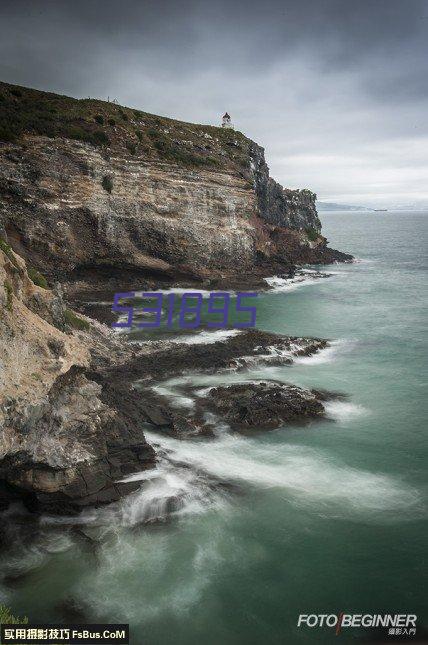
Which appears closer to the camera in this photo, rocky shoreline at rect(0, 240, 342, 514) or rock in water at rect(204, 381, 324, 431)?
rocky shoreline at rect(0, 240, 342, 514)

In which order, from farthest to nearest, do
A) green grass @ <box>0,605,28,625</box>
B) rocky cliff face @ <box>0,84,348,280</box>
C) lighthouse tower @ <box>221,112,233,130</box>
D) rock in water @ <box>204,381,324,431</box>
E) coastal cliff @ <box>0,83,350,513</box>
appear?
lighthouse tower @ <box>221,112,233,130</box> < rocky cliff face @ <box>0,84,348,280</box> < rock in water @ <box>204,381,324,431</box> < coastal cliff @ <box>0,83,350,513</box> < green grass @ <box>0,605,28,625</box>

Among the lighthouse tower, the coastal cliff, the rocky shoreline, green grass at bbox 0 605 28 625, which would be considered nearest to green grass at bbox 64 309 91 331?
the coastal cliff

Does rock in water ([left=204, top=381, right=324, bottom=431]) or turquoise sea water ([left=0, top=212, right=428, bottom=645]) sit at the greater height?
rock in water ([left=204, top=381, right=324, bottom=431])

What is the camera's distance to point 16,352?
13.7m

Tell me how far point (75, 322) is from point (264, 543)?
16678 mm

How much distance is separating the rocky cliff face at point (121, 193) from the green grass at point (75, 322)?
17639 mm

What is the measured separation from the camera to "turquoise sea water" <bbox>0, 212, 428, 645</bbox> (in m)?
11.8

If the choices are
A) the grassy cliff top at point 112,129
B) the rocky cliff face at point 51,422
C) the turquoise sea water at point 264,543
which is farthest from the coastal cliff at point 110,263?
the turquoise sea water at point 264,543

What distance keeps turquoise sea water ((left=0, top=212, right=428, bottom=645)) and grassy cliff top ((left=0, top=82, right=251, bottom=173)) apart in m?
37.3

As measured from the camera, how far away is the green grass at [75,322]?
25419 millimetres

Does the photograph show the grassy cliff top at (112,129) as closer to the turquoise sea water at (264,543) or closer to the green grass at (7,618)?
the turquoise sea water at (264,543)

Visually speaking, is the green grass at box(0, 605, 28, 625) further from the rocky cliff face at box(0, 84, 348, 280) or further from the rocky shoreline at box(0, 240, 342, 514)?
the rocky cliff face at box(0, 84, 348, 280)

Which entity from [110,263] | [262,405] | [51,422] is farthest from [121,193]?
[51,422]

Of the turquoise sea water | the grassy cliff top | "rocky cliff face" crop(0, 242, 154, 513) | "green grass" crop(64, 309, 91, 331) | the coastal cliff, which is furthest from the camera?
the grassy cliff top
